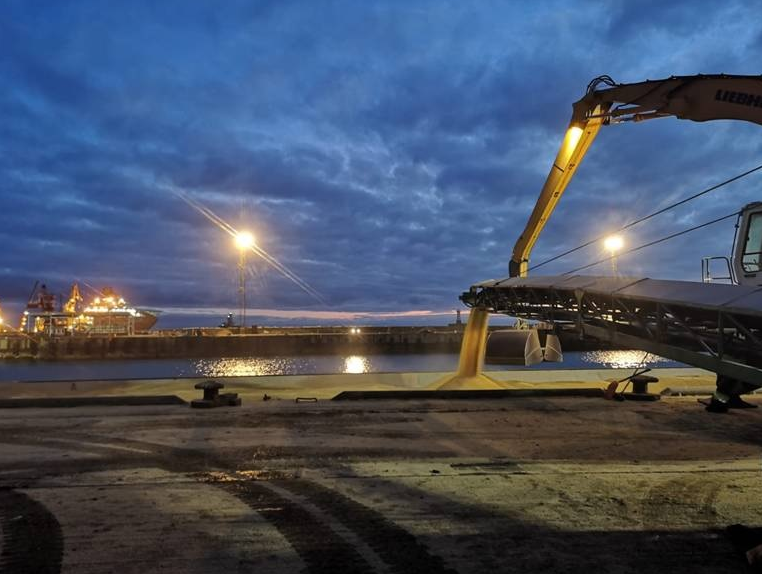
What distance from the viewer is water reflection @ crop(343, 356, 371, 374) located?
58.8 m

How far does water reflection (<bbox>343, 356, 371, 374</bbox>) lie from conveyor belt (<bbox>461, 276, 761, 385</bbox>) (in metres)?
45.1

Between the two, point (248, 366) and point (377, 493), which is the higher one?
point (377, 493)

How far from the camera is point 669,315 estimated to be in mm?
9016

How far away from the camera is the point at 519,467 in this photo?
7.96 m

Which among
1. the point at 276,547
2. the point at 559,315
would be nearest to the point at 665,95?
the point at 559,315

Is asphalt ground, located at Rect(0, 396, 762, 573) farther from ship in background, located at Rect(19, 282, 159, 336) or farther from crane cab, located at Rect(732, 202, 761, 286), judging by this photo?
ship in background, located at Rect(19, 282, 159, 336)

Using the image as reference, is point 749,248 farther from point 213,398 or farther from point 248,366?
point 248,366

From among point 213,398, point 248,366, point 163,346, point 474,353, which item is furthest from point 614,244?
point 163,346

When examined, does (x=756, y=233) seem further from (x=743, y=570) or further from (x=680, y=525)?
(x=743, y=570)

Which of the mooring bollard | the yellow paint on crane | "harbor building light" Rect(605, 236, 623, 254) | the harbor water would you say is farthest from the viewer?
the harbor water

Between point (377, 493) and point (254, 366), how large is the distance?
6049 centimetres

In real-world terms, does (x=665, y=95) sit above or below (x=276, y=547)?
above

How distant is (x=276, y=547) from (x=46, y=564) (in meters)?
2.17

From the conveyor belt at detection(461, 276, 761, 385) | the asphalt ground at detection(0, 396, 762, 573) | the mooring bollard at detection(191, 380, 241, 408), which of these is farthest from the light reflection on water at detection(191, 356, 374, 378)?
the asphalt ground at detection(0, 396, 762, 573)
